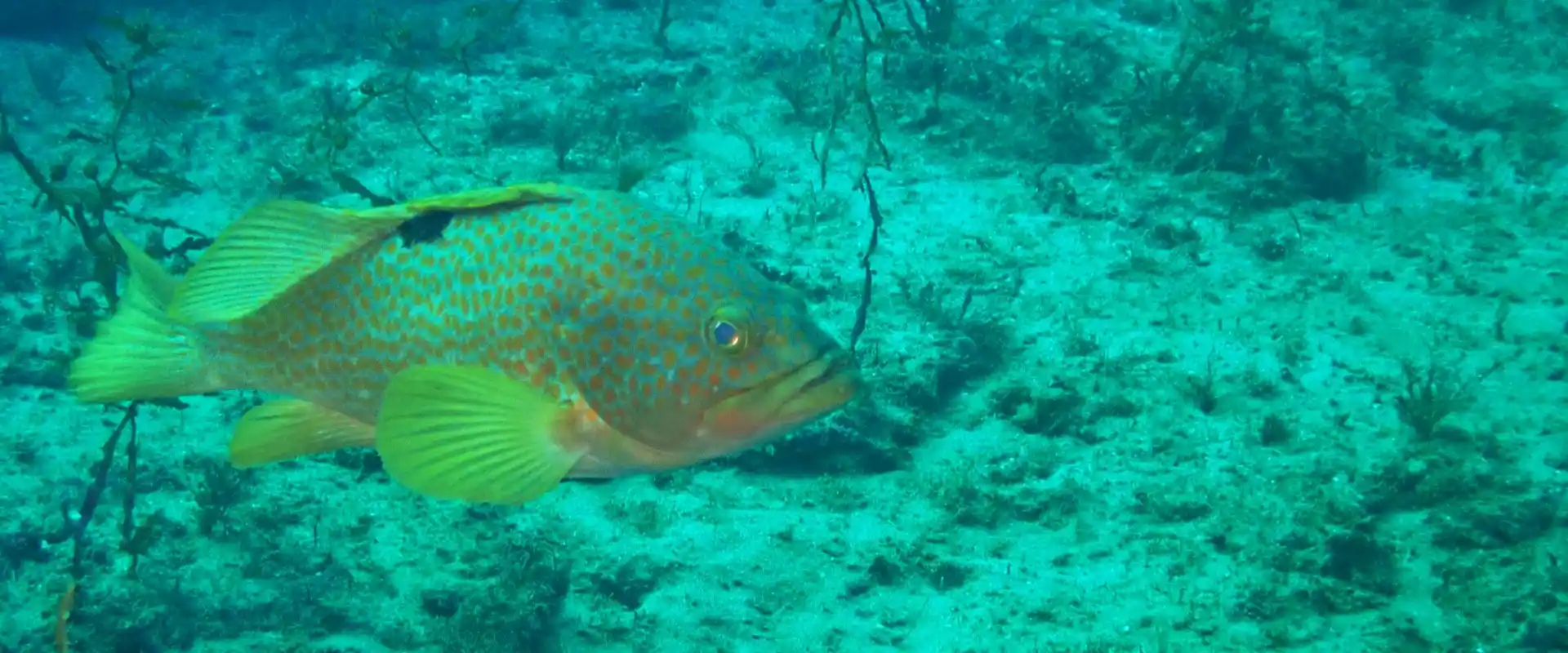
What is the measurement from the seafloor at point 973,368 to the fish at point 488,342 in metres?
1.09

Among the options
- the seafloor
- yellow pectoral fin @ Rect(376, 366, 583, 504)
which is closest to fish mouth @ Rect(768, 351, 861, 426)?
yellow pectoral fin @ Rect(376, 366, 583, 504)

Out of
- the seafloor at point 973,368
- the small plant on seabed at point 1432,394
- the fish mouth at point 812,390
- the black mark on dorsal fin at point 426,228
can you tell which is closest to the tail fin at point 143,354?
the black mark on dorsal fin at point 426,228

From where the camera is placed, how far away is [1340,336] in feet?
21.1

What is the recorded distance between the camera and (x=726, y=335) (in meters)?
2.24

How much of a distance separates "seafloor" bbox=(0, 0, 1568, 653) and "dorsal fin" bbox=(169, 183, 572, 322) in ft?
3.70

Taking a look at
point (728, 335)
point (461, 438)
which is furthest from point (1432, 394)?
point (461, 438)

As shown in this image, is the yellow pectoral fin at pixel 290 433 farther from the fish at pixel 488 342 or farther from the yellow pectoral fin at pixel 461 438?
the yellow pectoral fin at pixel 461 438

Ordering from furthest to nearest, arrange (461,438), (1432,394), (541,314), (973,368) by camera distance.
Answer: (973,368), (1432,394), (541,314), (461,438)

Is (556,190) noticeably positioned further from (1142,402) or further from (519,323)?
(1142,402)

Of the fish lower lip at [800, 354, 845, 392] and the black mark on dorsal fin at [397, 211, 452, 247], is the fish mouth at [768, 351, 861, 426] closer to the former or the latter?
the fish lower lip at [800, 354, 845, 392]

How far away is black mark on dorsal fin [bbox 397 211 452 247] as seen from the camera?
2.44 m

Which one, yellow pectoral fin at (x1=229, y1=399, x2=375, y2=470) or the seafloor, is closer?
yellow pectoral fin at (x1=229, y1=399, x2=375, y2=470)

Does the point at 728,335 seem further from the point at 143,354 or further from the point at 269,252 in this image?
the point at 143,354

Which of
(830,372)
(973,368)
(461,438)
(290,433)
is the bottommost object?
(973,368)
